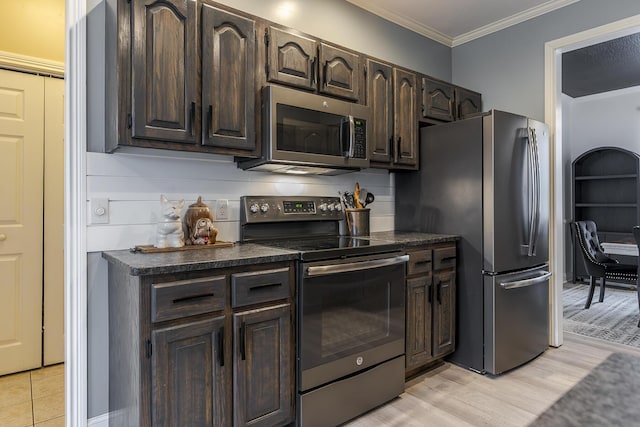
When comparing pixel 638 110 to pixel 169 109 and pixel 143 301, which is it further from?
pixel 143 301

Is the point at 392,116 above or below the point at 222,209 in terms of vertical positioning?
above

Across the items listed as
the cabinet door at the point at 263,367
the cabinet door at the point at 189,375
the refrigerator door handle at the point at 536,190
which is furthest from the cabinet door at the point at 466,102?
the cabinet door at the point at 189,375

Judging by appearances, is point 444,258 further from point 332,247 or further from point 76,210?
point 76,210

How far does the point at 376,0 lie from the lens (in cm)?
304

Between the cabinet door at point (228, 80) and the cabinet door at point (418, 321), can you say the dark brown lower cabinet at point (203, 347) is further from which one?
the cabinet door at point (418, 321)

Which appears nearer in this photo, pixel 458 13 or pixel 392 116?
pixel 392 116

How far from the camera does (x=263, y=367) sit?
5.83ft

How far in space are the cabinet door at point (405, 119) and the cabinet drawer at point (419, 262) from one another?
2.41 feet

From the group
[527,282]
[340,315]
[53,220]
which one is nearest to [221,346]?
[340,315]

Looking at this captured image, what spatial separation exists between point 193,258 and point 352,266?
2.67ft

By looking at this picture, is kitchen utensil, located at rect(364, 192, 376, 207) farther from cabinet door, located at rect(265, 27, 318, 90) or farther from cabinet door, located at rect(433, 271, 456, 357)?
cabinet door, located at rect(265, 27, 318, 90)

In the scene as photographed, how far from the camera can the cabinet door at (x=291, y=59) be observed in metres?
2.21

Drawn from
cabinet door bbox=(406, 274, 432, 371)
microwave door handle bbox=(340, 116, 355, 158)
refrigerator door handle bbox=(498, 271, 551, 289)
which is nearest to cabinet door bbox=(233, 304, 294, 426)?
cabinet door bbox=(406, 274, 432, 371)

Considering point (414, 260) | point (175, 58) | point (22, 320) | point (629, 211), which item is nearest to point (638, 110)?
point (629, 211)
